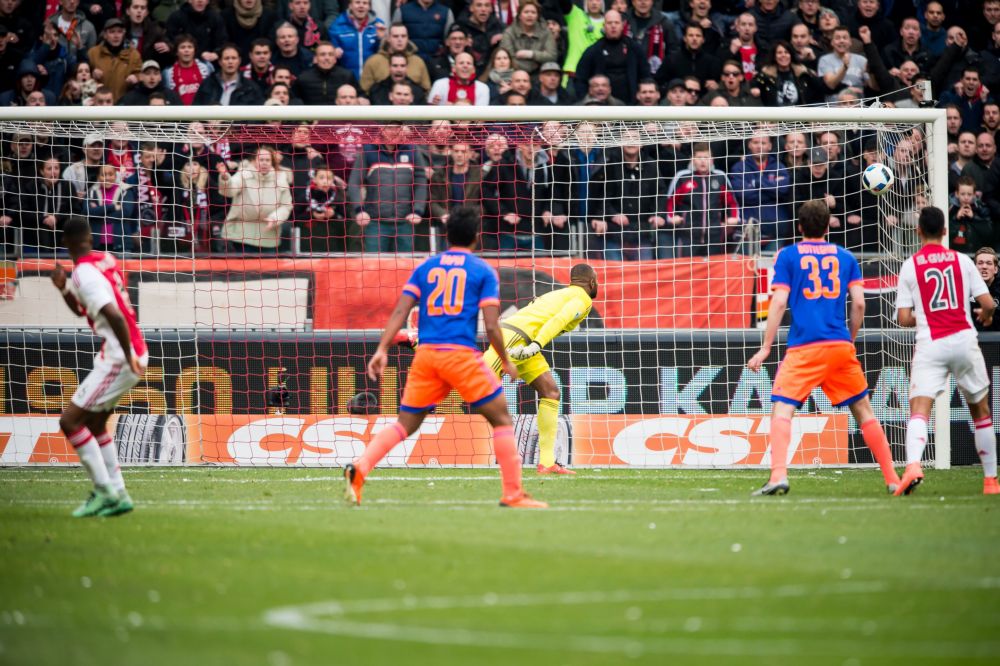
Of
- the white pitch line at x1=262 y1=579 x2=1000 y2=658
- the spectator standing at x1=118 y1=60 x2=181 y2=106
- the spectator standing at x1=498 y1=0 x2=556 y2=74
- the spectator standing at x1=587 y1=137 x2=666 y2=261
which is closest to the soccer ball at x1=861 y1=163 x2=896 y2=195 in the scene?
the spectator standing at x1=587 y1=137 x2=666 y2=261

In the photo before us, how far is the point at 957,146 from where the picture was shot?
1783 centimetres

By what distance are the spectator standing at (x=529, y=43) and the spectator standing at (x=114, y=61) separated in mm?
5268

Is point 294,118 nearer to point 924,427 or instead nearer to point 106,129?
point 106,129

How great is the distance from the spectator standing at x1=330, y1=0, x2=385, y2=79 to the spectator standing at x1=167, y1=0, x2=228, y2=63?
5.44ft

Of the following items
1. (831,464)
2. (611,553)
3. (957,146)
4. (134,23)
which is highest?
(134,23)

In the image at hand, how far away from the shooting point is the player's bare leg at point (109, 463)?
9.03m

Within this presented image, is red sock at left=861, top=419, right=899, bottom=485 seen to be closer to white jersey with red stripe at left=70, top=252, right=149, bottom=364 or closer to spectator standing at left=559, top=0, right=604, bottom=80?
white jersey with red stripe at left=70, top=252, right=149, bottom=364

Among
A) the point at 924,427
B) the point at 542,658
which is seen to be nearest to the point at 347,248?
the point at 924,427

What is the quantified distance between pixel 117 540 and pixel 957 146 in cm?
1392

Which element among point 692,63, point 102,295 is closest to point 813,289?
point 102,295

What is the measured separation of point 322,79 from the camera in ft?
57.6

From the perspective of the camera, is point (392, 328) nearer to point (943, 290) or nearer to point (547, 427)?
point (547, 427)

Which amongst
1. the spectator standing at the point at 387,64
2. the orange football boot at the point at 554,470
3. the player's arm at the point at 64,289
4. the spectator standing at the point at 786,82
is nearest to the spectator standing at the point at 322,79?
the spectator standing at the point at 387,64

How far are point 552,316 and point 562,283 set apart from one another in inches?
108
